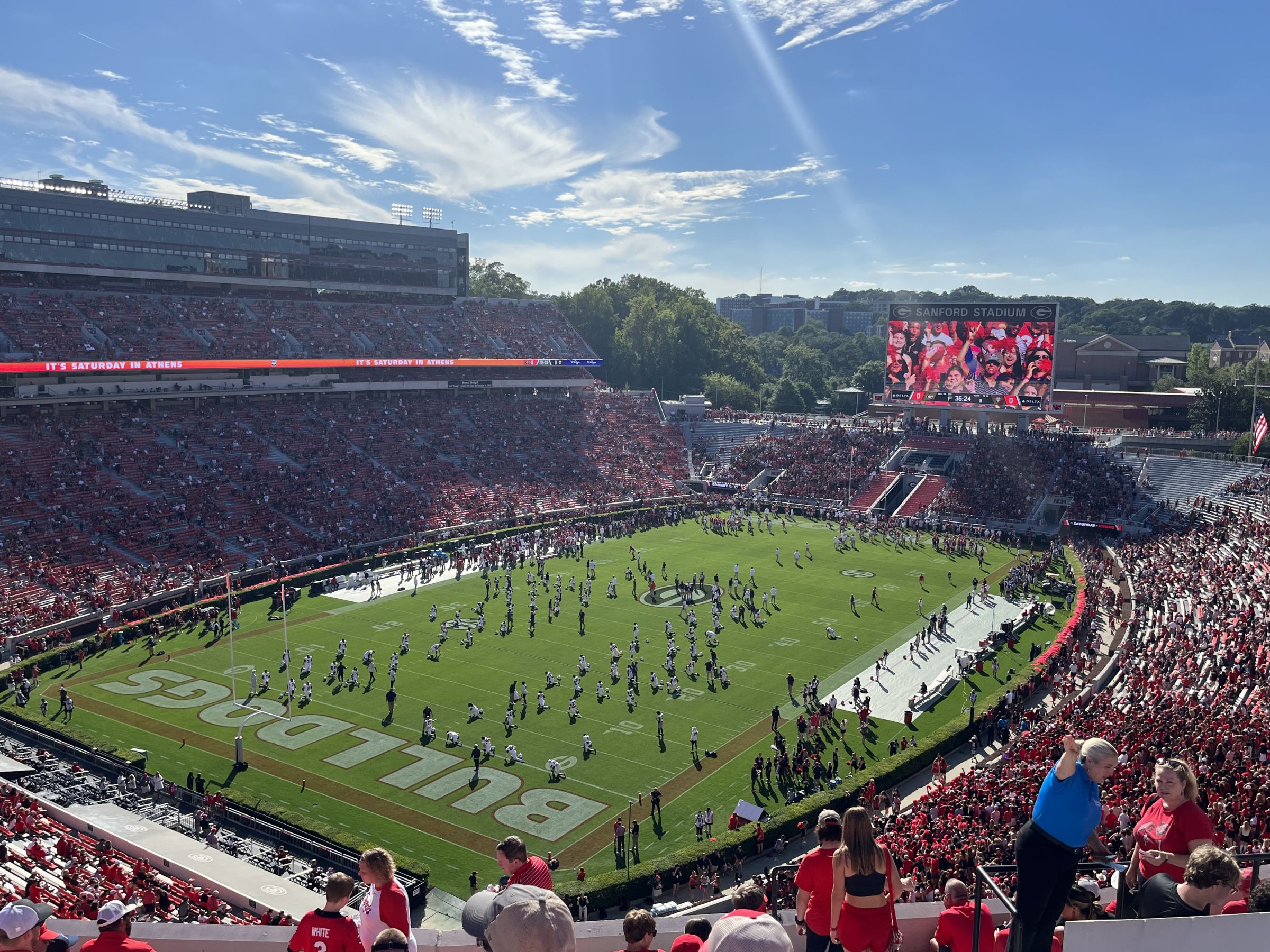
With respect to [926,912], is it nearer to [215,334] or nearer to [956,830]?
[956,830]

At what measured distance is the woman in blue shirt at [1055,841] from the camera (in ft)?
17.3

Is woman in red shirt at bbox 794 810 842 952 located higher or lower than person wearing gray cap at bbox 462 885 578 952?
lower

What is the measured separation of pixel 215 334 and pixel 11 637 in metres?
29.3

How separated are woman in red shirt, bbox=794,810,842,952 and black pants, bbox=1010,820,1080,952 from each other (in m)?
1.05

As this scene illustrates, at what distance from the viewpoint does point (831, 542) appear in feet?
174

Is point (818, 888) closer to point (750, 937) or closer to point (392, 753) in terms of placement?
point (750, 937)

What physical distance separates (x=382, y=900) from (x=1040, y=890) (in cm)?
373

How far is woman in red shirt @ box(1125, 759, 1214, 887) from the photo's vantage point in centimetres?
572

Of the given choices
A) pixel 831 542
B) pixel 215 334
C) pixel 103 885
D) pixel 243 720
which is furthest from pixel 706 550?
pixel 103 885

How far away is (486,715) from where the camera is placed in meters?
27.9

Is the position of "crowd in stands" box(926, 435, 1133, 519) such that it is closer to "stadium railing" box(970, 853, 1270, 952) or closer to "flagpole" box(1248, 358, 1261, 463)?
"flagpole" box(1248, 358, 1261, 463)

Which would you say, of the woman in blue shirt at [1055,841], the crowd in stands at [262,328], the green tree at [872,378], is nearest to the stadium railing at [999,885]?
the woman in blue shirt at [1055,841]

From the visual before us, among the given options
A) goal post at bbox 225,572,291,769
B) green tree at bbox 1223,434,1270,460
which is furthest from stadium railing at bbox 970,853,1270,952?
green tree at bbox 1223,434,1270,460

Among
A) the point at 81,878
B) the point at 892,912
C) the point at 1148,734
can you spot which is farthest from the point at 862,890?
the point at 1148,734
